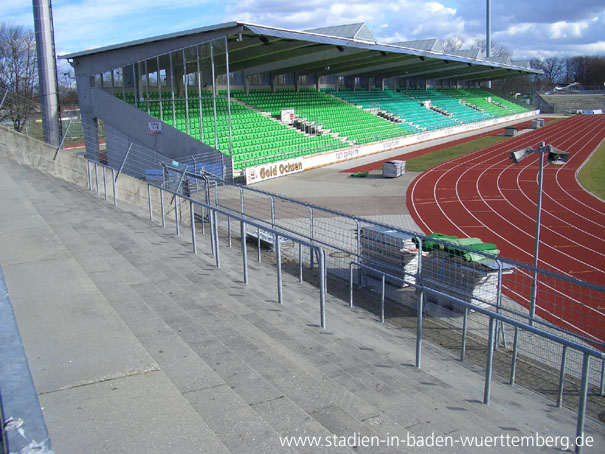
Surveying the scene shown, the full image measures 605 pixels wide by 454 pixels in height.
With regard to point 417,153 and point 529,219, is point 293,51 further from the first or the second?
point 529,219

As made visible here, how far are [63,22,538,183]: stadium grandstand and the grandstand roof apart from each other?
7 cm

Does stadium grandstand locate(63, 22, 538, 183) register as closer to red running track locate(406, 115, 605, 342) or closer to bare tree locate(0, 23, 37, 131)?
red running track locate(406, 115, 605, 342)

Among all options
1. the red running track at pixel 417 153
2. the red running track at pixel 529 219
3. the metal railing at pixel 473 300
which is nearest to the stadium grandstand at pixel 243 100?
the red running track at pixel 417 153

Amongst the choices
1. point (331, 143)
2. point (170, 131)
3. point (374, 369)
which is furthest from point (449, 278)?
point (331, 143)

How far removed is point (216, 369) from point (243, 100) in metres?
30.9

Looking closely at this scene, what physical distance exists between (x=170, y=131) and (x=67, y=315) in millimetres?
21507

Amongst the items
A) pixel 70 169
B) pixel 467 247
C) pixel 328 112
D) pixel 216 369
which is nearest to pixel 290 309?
pixel 216 369

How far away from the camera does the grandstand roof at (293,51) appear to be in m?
23.8

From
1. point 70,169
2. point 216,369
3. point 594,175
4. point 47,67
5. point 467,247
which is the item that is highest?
point 47,67

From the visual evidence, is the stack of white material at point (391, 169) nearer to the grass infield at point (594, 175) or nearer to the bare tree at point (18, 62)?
the grass infield at point (594, 175)

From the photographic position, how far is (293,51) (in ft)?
102

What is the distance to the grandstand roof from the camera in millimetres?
23812

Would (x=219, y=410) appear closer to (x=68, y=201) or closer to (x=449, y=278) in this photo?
(x=449, y=278)

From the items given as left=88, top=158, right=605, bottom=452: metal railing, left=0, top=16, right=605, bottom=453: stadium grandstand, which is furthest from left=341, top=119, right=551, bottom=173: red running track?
left=88, top=158, right=605, bottom=452: metal railing
